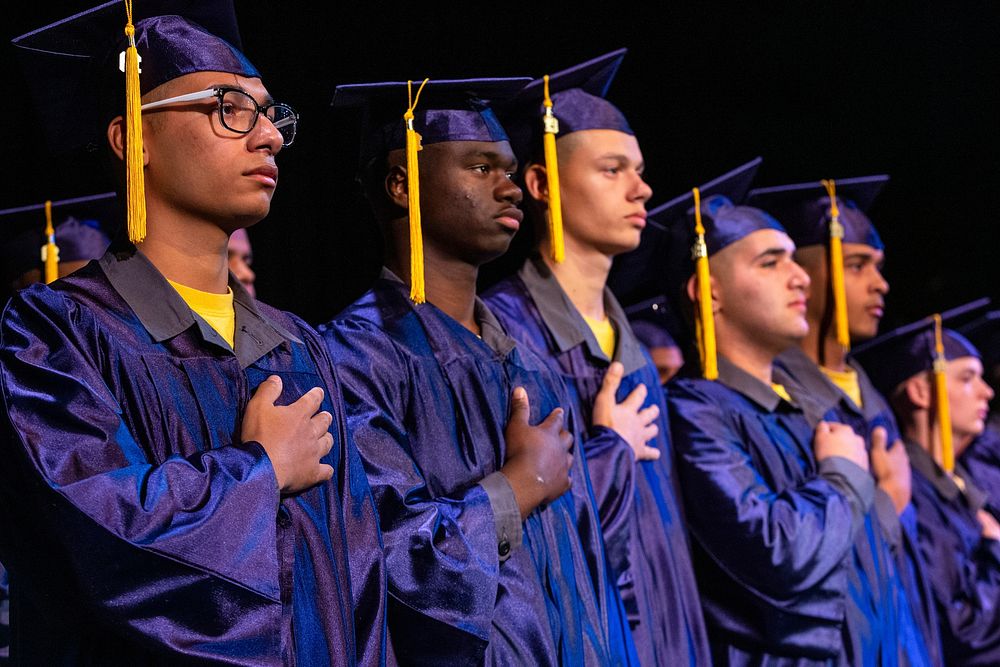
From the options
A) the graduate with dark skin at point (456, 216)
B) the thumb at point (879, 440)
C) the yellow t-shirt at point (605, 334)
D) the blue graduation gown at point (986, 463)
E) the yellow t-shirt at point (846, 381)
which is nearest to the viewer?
Result: the graduate with dark skin at point (456, 216)

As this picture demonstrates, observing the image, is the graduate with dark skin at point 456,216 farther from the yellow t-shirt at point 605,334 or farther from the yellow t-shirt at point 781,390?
the yellow t-shirt at point 781,390

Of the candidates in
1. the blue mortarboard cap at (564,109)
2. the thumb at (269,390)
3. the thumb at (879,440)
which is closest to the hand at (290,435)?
the thumb at (269,390)

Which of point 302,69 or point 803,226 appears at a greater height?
point 302,69

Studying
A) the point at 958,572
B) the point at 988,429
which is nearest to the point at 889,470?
the point at 958,572

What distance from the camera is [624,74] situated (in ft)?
15.2

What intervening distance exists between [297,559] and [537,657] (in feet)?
1.92

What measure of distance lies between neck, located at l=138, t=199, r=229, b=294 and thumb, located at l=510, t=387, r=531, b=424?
667 mm

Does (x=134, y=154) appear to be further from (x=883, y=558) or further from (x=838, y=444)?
(x=883, y=558)

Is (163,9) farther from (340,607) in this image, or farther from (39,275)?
(39,275)

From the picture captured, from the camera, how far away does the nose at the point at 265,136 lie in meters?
2.14

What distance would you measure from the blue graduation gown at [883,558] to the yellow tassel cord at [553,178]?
1.14 metres

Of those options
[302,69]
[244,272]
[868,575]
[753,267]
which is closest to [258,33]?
[302,69]

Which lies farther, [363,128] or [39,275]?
[39,275]

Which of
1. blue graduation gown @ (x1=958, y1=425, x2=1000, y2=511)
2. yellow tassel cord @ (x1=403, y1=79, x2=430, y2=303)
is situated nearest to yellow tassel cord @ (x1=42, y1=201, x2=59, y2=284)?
yellow tassel cord @ (x1=403, y1=79, x2=430, y2=303)
